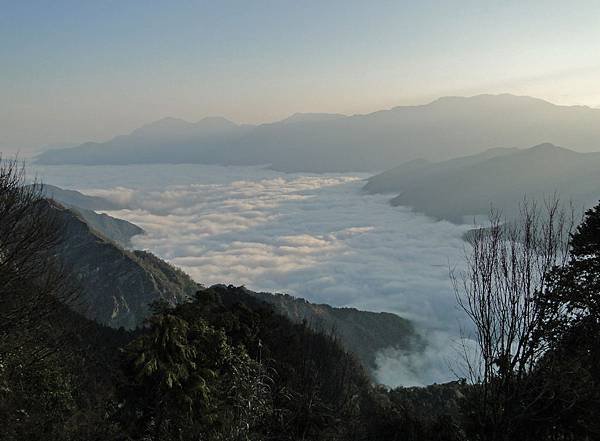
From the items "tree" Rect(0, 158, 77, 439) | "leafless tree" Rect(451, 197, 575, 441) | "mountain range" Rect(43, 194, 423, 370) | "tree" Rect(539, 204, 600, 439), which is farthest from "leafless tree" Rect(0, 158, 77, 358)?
"mountain range" Rect(43, 194, 423, 370)

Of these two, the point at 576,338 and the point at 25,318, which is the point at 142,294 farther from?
the point at 576,338

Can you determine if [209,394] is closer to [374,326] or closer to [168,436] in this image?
[168,436]

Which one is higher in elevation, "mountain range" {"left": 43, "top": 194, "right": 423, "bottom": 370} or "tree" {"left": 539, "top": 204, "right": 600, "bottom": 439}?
"tree" {"left": 539, "top": 204, "right": 600, "bottom": 439}

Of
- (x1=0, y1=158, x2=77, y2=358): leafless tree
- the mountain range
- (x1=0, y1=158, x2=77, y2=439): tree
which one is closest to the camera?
(x1=0, y1=158, x2=77, y2=439): tree

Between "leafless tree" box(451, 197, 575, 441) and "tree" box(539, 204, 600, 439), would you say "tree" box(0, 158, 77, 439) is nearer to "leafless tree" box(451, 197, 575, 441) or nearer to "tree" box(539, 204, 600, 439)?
"leafless tree" box(451, 197, 575, 441)

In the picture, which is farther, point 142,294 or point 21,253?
point 142,294

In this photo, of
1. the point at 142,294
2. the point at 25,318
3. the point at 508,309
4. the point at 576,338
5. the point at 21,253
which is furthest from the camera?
the point at 142,294

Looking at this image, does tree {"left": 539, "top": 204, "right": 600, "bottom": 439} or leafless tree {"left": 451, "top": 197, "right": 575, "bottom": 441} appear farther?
tree {"left": 539, "top": 204, "right": 600, "bottom": 439}

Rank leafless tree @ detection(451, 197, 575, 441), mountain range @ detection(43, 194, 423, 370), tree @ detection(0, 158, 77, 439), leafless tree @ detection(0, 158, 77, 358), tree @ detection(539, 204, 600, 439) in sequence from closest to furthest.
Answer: leafless tree @ detection(451, 197, 575, 441), tree @ detection(539, 204, 600, 439), tree @ detection(0, 158, 77, 439), leafless tree @ detection(0, 158, 77, 358), mountain range @ detection(43, 194, 423, 370)

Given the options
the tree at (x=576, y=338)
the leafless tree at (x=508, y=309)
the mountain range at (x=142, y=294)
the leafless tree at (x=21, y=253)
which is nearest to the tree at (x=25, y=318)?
the leafless tree at (x=21, y=253)

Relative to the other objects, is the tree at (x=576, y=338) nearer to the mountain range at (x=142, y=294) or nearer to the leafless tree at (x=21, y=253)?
the leafless tree at (x=21, y=253)

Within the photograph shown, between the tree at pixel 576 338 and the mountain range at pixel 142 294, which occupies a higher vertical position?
the tree at pixel 576 338

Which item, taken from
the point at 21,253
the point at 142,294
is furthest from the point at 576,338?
the point at 142,294

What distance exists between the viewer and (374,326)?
556 ft
